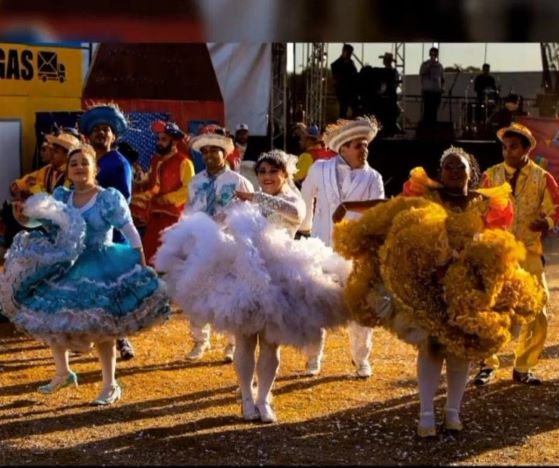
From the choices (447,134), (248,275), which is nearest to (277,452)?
(248,275)

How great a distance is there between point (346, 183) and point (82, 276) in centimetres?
200

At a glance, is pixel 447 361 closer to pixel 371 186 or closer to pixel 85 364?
pixel 371 186

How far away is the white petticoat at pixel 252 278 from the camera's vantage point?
4.65m

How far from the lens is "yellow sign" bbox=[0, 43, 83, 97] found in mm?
13617

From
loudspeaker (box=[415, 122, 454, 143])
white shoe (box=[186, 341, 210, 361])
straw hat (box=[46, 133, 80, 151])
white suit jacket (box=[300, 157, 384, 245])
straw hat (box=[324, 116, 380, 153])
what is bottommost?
white shoe (box=[186, 341, 210, 361])

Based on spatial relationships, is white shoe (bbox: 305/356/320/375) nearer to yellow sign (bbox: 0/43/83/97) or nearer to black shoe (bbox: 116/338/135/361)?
black shoe (bbox: 116/338/135/361)

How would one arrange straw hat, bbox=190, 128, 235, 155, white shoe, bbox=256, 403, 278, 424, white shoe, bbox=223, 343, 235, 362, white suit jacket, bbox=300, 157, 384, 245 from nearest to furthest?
white shoe, bbox=256, 403, 278, 424
white suit jacket, bbox=300, 157, 384, 245
straw hat, bbox=190, 128, 235, 155
white shoe, bbox=223, 343, 235, 362

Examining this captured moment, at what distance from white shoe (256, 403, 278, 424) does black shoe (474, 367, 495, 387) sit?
69.4 inches

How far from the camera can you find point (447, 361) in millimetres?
4773

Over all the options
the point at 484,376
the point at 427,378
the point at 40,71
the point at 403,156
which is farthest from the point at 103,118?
the point at 403,156

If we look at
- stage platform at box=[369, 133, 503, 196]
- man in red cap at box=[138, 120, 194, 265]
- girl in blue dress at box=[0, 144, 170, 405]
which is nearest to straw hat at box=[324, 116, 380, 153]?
girl in blue dress at box=[0, 144, 170, 405]

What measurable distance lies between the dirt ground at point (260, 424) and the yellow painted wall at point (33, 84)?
7.24m

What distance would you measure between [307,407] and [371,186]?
1.65 metres

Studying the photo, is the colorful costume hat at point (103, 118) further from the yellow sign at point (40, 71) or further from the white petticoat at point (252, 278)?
the yellow sign at point (40, 71)
